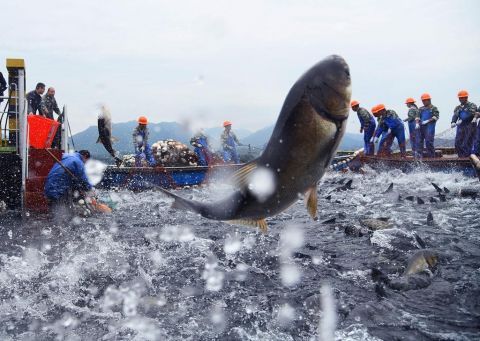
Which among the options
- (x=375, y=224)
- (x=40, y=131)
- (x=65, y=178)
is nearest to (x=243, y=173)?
(x=375, y=224)

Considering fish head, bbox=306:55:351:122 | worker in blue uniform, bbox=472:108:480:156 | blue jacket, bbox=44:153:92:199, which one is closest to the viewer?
fish head, bbox=306:55:351:122

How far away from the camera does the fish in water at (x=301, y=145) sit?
2258 mm

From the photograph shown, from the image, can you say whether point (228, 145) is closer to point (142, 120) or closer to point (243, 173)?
point (142, 120)

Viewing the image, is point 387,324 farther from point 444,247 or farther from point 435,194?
point 435,194

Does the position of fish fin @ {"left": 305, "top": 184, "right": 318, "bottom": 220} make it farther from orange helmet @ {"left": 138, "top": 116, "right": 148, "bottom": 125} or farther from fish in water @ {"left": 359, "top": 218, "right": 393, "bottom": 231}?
orange helmet @ {"left": 138, "top": 116, "right": 148, "bottom": 125}

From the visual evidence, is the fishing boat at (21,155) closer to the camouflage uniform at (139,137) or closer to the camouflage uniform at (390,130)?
the camouflage uniform at (139,137)

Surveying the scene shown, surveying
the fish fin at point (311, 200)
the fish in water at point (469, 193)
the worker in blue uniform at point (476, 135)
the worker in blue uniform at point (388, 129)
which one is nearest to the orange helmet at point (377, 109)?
the worker in blue uniform at point (388, 129)

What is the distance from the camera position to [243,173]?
8.13ft

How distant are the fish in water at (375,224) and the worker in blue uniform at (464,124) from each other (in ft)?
32.7

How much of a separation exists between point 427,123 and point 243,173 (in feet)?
57.0

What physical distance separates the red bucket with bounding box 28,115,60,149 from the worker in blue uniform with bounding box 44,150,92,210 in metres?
1.67

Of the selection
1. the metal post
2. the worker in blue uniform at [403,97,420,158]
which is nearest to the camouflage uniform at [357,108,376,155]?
the worker in blue uniform at [403,97,420,158]

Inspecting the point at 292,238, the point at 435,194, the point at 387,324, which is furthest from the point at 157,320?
the point at 435,194

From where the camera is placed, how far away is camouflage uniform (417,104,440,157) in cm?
1769
